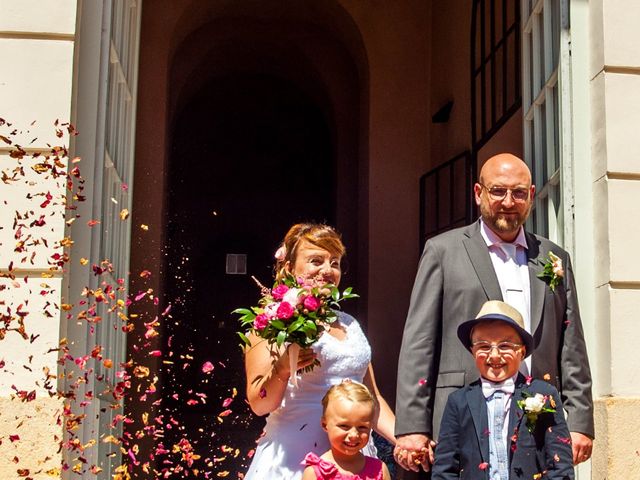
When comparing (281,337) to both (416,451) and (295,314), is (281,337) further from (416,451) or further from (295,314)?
(416,451)

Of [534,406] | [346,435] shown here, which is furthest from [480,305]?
[346,435]

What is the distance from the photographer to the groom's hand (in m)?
3.57

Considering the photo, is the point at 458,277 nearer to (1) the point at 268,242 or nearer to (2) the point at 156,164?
(2) the point at 156,164

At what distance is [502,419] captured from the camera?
11.0 feet

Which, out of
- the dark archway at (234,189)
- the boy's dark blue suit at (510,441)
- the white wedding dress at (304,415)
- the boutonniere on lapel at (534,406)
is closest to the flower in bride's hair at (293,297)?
the white wedding dress at (304,415)

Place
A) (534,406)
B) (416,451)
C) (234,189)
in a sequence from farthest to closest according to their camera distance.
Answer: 1. (234,189)
2. (416,451)
3. (534,406)

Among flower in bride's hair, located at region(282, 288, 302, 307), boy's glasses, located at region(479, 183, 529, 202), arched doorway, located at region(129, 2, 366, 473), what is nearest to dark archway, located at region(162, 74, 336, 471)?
arched doorway, located at region(129, 2, 366, 473)

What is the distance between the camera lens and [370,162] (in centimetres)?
859

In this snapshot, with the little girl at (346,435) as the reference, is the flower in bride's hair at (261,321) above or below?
above

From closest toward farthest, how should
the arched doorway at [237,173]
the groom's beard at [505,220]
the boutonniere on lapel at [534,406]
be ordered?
1. the boutonniere on lapel at [534,406]
2. the groom's beard at [505,220]
3. the arched doorway at [237,173]

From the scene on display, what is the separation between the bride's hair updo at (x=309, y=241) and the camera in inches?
144

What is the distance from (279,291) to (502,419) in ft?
2.73

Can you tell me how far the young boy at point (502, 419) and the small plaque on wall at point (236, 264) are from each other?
10.3 meters

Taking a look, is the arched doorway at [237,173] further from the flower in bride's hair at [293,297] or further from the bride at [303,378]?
the flower in bride's hair at [293,297]
